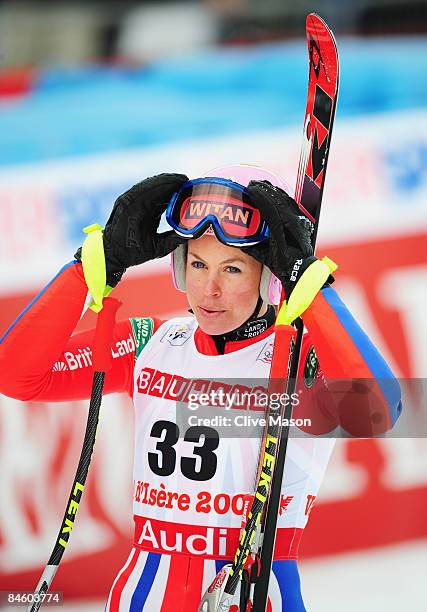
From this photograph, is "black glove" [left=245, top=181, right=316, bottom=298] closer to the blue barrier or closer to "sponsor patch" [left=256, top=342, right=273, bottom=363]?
"sponsor patch" [left=256, top=342, right=273, bottom=363]

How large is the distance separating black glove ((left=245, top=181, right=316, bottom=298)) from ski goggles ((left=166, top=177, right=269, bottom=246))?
4cm

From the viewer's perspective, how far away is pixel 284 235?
1.87 m

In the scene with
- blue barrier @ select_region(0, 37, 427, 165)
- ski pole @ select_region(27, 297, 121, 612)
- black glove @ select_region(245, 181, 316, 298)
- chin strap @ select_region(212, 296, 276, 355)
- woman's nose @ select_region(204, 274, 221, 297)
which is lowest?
ski pole @ select_region(27, 297, 121, 612)

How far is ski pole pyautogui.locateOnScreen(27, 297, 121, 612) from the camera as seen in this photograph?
2.00 meters

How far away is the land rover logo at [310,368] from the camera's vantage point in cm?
200

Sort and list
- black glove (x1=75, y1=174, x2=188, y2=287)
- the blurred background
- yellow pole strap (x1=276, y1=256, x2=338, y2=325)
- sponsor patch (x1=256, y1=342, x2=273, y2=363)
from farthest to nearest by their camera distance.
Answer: the blurred background, sponsor patch (x1=256, y1=342, x2=273, y2=363), black glove (x1=75, y1=174, x2=188, y2=287), yellow pole strap (x1=276, y1=256, x2=338, y2=325)

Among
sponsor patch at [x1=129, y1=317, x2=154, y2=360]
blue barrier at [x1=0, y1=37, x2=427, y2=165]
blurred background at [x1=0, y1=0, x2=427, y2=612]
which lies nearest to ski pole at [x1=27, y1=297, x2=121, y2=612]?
sponsor patch at [x1=129, y1=317, x2=154, y2=360]

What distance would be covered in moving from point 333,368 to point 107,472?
1.68 m

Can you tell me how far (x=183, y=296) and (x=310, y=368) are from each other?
133cm

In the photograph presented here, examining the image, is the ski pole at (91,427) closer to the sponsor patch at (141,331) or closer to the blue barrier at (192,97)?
the sponsor patch at (141,331)

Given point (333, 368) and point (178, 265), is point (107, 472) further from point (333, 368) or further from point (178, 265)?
point (333, 368)

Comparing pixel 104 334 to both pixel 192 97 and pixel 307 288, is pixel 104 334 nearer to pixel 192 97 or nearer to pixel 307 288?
pixel 307 288

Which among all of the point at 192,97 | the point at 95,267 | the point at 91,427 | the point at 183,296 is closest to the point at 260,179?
the point at 95,267

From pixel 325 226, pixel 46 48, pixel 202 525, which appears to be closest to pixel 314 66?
pixel 202 525
